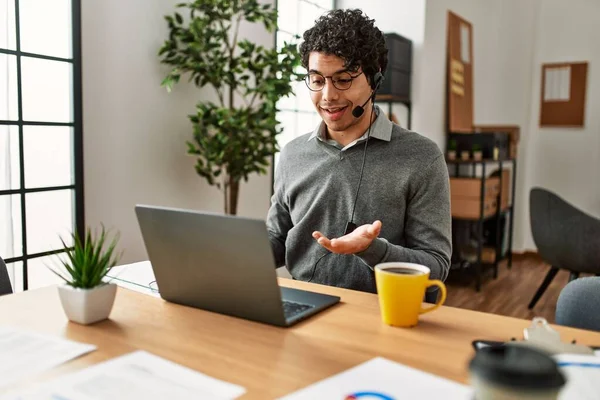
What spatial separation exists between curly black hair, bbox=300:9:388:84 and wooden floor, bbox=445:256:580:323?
8.21ft

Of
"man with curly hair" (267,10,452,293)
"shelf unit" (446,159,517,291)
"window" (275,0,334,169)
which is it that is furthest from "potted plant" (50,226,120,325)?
"shelf unit" (446,159,517,291)

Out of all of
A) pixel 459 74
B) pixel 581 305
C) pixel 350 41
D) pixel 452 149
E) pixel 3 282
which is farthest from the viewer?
pixel 459 74

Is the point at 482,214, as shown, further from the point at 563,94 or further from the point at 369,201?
the point at 369,201

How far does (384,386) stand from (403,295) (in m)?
0.26

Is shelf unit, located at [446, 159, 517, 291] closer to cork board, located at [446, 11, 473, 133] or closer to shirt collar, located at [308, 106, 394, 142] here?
cork board, located at [446, 11, 473, 133]

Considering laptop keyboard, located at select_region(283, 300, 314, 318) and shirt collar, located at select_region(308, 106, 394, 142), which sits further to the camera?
shirt collar, located at select_region(308, 106, 394, 142)

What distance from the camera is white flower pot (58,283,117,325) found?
3.39 ft

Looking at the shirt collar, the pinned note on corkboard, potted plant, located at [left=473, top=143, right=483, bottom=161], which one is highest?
the pinned note on corkboard

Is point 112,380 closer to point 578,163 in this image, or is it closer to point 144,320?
point 144,320

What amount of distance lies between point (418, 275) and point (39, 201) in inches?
72.5

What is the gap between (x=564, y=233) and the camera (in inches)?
139

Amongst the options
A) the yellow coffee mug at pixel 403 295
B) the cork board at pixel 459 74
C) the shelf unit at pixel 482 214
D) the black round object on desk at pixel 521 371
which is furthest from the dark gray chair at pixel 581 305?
the cork board at pixel 459 74

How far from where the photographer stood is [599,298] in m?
1.23

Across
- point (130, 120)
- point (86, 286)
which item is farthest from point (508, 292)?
point (86, 286)
